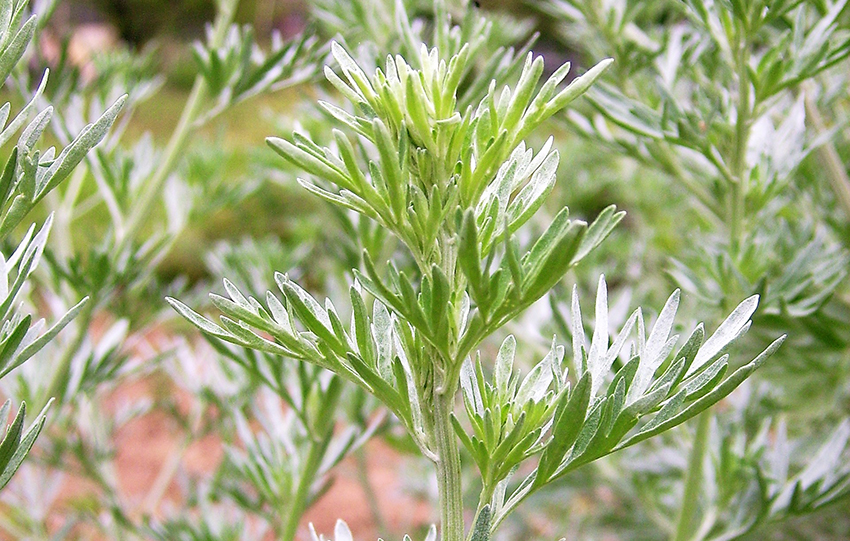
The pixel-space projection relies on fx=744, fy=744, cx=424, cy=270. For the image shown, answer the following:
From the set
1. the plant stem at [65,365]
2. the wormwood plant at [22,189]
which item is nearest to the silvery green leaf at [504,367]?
the wormwood plant at [22,189]

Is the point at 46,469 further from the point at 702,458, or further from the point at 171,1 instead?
the point at 171,1

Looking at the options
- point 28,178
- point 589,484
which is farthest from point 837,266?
point 589,484

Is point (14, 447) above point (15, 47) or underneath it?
underneath

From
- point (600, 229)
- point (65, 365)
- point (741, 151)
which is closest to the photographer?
point (600, 229)

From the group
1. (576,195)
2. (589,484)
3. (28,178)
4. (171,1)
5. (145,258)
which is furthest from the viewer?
(171,1)

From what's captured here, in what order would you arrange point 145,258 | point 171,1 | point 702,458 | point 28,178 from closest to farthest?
point 28,178 < point 702,458 < point 145,258 < point 171,1

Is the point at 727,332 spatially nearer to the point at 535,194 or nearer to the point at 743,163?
the point at 535,194

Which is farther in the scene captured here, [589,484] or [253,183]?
[589,484]

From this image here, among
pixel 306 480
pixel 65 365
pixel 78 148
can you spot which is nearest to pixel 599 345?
pixel 78 148

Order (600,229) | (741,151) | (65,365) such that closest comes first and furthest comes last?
1. (600,229)
2. (741,151)
3. (65,365)
